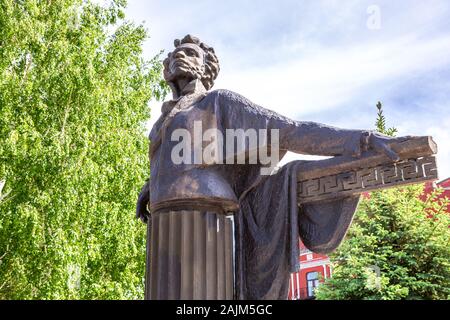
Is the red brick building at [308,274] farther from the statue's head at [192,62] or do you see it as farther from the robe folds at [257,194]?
the robe folds at [257,194]

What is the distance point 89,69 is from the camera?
11.6 metres

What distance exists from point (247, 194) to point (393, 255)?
1265cm

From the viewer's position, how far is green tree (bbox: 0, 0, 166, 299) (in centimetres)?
990

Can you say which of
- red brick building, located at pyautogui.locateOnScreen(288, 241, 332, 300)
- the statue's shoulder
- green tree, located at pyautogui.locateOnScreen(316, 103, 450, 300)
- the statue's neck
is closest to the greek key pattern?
the statue's shoulder

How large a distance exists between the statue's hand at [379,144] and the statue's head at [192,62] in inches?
51.6

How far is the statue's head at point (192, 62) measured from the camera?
145 inches

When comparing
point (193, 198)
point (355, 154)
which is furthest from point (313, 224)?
point (193, 198)

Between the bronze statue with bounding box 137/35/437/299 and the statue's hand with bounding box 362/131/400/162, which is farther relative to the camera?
the bronze statue with bounding box 137/35/437/299

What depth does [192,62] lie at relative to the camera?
3.71m

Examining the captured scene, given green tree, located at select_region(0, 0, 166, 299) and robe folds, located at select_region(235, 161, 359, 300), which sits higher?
green tree, located at select_region(0, 0, 166, 299)

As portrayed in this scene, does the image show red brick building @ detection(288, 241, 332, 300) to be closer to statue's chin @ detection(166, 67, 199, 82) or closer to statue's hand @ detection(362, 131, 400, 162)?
statue's chin @ detection(166, 67, 199, 82)

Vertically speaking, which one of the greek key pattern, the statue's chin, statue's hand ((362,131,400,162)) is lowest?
the greek key pattern

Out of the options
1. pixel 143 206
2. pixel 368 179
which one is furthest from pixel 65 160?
pixel 368 179

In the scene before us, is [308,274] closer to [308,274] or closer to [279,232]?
[308,274]
